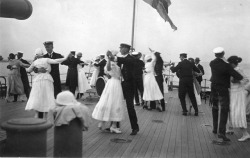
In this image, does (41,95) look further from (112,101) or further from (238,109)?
(238,109)

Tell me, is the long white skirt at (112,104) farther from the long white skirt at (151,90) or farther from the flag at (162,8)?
the flag at (162,8)

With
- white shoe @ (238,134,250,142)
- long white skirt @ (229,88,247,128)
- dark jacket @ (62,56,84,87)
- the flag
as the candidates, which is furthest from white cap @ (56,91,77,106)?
dark jacket @ (62,56,84,87)

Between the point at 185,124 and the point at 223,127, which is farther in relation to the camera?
the point at 185,124

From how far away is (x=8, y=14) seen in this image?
3396 millimetres

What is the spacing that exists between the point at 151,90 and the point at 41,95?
4.62m

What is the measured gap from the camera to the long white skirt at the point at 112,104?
23.8ft

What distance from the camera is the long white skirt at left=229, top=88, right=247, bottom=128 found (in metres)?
6.88

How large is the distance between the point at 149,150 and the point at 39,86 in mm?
2941

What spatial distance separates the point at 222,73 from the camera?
679 cm

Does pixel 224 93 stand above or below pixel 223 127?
above

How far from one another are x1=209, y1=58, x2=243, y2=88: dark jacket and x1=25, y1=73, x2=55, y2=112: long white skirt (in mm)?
3491

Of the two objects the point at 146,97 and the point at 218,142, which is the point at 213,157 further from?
the point at 146,97

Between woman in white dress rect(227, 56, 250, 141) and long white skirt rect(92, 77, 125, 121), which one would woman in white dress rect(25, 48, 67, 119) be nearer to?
long white skirt rect(92, 77, 125, 121)

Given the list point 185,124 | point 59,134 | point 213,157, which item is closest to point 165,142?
point 213,157
